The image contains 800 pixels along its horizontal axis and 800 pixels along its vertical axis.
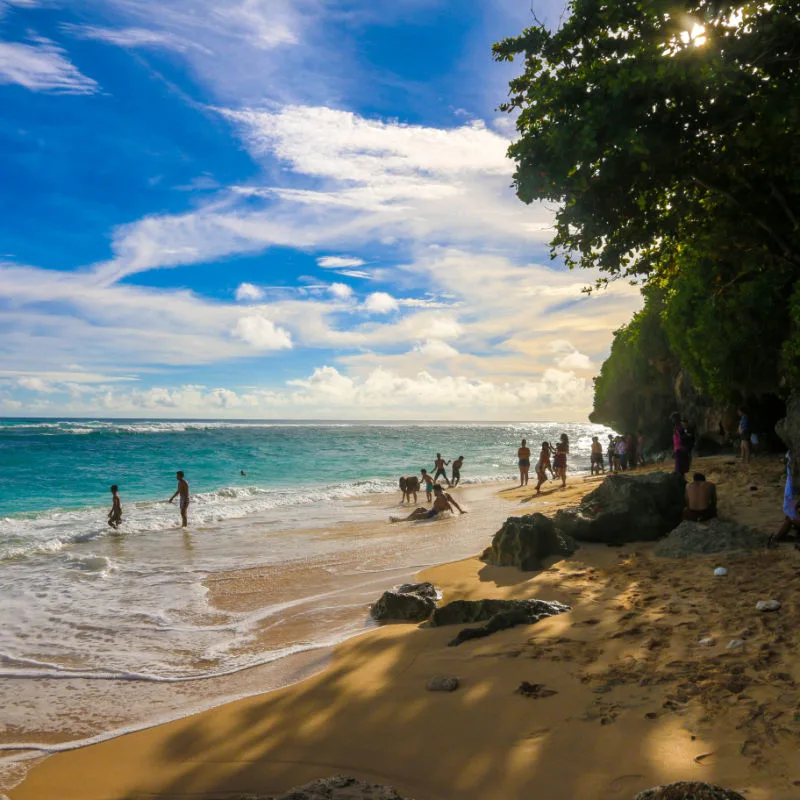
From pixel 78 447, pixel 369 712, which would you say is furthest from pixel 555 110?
pixel 78 447

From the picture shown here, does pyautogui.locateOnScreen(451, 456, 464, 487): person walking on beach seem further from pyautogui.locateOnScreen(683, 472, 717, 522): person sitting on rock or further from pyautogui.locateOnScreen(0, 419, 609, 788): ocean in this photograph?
pyautogui.locateOnScreen(683, 472, 717, 522): person sitting on rock

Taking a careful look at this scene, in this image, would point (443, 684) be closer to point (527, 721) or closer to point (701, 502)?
point (527, 721)

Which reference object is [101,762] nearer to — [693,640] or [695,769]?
[695,769]

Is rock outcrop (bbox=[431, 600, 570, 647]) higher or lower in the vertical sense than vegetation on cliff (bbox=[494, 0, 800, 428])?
lower

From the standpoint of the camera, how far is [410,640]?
22.5 ft

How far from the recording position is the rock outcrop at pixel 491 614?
6602 mm

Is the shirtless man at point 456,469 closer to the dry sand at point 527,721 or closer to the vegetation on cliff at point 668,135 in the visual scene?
the vegetation on cliff at point 668,135

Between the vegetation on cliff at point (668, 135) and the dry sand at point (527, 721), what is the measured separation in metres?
6.16

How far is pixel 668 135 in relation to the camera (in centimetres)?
900

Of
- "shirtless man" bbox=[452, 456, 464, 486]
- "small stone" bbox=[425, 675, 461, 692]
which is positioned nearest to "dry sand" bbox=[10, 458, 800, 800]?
"small stone" bbox=[425, 675, 461, 692]

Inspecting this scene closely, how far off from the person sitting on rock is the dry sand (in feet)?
10.5

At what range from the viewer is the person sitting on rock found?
34.0 feet

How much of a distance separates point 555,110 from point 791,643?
803 centimetres

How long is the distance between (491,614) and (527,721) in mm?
2507
